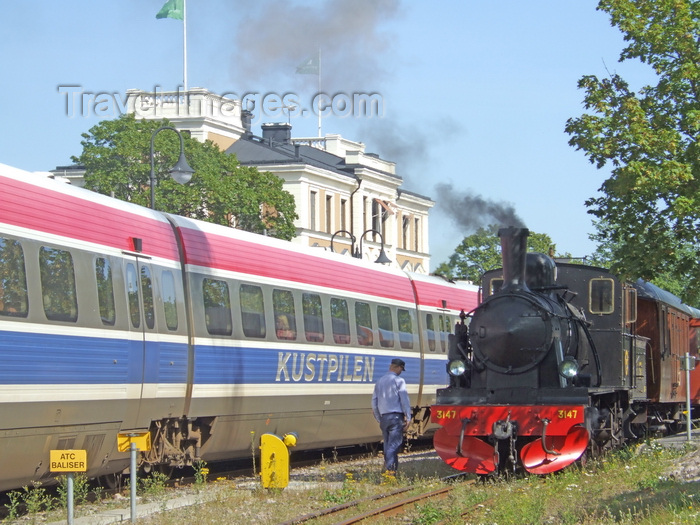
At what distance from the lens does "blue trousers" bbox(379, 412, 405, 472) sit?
1561 cm

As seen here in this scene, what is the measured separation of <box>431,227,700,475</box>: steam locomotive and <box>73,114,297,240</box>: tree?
111ft

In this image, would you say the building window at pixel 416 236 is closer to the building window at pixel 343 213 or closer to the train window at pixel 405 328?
the building window at pixel 343 213

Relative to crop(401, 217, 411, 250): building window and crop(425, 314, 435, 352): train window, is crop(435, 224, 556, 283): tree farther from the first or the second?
crop(425, 314, 435, 352): train window

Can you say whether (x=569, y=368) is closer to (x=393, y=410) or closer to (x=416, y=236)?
(x=393, y=410)

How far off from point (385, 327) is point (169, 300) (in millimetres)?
6678

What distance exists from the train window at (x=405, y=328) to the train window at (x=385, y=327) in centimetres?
37

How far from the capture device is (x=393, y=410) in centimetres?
1559

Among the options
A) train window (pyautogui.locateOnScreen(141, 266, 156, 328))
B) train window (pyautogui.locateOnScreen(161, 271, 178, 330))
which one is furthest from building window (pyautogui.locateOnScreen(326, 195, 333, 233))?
train window (pyautogui.locateOnScreen(141, 266, 156, 328))

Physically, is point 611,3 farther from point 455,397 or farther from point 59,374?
point 59,374

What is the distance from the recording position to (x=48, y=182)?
11617mm

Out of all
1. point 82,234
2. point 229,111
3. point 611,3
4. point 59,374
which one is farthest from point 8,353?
point 229,111

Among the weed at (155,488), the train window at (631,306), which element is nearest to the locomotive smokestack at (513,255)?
the train window at (631,306)

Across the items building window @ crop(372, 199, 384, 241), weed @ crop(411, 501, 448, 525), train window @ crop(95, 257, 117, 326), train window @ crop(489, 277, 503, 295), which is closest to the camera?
weed @ crop(411, 501, 448, 525)

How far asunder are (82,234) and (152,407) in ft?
7.28
